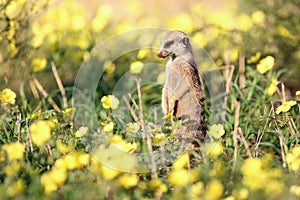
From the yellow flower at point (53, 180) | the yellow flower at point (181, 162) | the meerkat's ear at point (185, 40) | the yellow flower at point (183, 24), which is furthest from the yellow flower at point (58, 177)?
the yellow flower at point (183, 24)

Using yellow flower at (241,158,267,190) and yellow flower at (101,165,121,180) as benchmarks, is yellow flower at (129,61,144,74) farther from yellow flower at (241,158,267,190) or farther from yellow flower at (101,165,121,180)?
yellow flower at (241,158,267,190)

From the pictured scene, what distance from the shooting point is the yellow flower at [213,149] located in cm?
379

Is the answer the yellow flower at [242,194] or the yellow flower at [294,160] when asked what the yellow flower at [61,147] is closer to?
the yellow flower at [242,194]

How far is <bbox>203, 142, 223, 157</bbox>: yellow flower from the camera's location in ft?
12.4

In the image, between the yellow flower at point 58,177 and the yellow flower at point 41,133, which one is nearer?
the yellow flower at point 58,177

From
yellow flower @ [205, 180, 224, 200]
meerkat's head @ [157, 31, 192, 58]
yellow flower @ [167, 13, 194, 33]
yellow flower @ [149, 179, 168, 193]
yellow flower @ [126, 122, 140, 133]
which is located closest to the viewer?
yellow flower @ [205, 180, 224, 200]

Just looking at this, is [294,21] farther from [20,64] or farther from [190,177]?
[190,177]

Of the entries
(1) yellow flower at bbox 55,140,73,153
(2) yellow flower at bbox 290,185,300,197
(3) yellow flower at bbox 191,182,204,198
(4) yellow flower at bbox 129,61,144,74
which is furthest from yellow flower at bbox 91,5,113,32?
(2) yellow flower at bbox 290,185,300,197

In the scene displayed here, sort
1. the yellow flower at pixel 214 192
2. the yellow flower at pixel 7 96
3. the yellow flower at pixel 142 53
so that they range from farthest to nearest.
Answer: the yellow flower at pixel 142 53
the yellow flower at pixel 7 96
the yellow flower at pixel 214 192

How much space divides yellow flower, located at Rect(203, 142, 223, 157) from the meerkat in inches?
4.3

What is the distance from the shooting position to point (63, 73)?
574 cm

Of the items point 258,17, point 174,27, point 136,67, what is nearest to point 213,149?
point 136,67

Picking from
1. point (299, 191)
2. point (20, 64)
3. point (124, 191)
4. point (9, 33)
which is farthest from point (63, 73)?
point (299, 191)

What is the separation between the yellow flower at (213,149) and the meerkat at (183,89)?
4.3 inches
